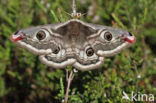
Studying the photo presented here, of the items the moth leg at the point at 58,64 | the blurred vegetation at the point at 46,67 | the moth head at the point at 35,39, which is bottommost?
the moth leg at the point at 58,64

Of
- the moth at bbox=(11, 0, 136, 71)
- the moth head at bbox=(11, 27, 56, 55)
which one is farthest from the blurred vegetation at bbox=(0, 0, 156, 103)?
the moth head at bbox=(11, 27, 56, 55)

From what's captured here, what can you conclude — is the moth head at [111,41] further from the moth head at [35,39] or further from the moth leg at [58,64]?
the moth head at [35,39]

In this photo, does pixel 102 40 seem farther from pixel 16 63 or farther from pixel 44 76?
pixel 16 63

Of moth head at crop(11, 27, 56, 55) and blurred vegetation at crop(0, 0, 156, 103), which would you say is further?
blurred vegetation at crop(0, 0, 156, 103)

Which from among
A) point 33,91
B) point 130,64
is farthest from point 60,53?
point 33,91

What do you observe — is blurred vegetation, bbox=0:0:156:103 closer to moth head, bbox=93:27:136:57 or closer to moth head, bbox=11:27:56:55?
moth head, bbox=93:27:136:57

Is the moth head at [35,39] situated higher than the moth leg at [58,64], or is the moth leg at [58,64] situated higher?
the moth head at [35,39]

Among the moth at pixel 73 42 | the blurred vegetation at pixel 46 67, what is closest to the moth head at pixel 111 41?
the moth at pixel 73 42
